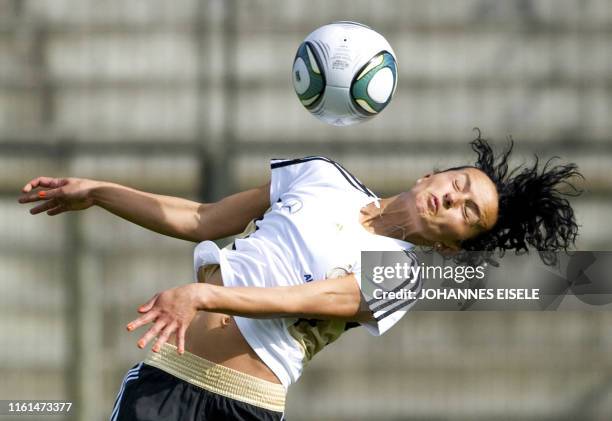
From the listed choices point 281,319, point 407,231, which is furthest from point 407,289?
point 281,319

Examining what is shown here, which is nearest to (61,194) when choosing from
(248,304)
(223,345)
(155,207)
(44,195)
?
(44,195)

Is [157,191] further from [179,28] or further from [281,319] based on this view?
[281,319]

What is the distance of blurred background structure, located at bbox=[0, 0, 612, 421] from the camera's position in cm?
482

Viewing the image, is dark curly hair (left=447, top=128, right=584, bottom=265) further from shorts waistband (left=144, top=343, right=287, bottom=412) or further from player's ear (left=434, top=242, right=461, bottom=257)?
shorts waistband (left=144, top=343, right=287, bottom=412)

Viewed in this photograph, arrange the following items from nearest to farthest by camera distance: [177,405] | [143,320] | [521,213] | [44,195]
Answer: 1. [143,320]
2. [177,405]
3. [44,195]
4. [521,213]

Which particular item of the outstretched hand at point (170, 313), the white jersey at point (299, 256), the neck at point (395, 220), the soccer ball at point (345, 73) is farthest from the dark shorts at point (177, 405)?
the soccer ball at point (345, 73)

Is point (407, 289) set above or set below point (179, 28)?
below

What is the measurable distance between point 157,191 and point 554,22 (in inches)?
74.2

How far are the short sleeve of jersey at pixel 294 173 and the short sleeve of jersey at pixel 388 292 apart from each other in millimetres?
317

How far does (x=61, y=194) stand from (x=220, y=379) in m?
0.76

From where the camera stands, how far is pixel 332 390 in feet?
15.9

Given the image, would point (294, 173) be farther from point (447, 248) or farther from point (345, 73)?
point (447, 248)

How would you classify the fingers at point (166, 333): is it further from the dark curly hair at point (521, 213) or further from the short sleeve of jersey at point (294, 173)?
the dark curly hair at point (521, 213)

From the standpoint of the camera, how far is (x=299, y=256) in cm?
308
